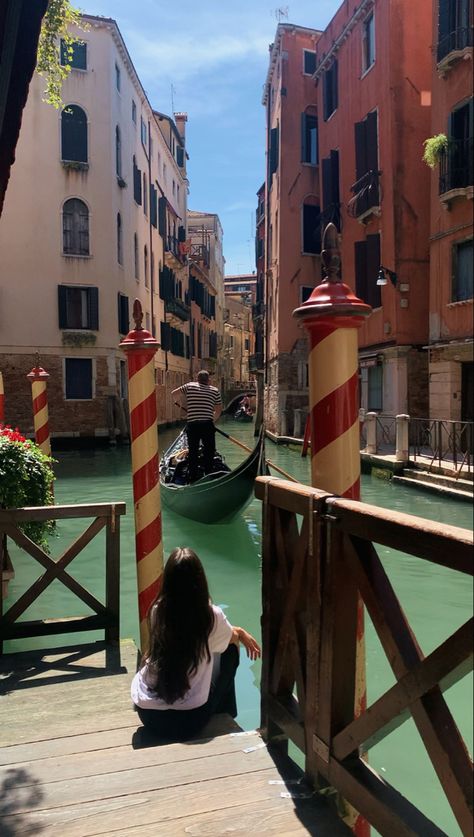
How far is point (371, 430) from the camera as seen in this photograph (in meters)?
2.13

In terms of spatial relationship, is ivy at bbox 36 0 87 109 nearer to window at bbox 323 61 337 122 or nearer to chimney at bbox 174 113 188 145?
window at bbox 323 61 337 122

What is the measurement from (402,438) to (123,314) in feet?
36.8

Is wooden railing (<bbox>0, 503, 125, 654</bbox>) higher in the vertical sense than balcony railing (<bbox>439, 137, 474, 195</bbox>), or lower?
lower

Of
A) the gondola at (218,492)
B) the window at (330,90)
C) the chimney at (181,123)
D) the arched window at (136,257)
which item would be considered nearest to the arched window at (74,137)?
the arched window at (136,257)

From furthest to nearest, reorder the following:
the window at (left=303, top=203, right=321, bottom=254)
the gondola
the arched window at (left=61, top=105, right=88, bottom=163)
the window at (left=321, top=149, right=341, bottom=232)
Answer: the arched window at (left=61, top=105, right=88, bottom=163) → the gondola → the window at (left=303, top=203, right=321, bottom=254) → the window at (left=321, top=149, right=341, bottom=232)

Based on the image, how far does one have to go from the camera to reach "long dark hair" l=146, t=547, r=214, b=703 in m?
1.44

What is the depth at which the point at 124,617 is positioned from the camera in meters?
3.21

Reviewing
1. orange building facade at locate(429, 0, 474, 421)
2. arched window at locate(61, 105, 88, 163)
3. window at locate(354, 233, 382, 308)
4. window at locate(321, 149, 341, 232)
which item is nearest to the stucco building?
arched window at locate(61, 105, 88, 163)

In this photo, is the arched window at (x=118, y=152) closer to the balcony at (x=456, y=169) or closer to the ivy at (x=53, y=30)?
the ivy at (x=53, y=30)

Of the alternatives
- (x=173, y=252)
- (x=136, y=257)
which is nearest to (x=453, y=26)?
(x=136, y=257)

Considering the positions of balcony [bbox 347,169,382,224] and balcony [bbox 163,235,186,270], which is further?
balcony [bbox 163,235,186,270]

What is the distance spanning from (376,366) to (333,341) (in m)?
1.33

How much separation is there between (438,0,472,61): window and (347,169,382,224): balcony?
0.63 m

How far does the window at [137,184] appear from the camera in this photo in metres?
13.8
